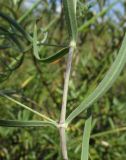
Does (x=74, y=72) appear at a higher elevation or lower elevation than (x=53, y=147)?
higher

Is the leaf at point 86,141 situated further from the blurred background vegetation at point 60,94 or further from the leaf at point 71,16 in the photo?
the blurred background vegetation at point 60,94

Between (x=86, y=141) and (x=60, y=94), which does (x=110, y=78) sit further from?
(x=60, y=94)

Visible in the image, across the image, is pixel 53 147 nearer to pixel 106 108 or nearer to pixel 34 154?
pixel 34 154

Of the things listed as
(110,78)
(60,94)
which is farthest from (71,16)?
(60,94)

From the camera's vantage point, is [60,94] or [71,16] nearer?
[71,16]

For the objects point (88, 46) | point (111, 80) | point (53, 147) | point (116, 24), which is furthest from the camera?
point (88, 46)

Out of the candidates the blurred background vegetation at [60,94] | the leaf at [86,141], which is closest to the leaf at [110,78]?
the leaf at [86,141]

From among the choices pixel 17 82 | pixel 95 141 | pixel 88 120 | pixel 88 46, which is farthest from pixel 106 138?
pixel 88 120

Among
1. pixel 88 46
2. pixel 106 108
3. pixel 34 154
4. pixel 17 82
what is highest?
pixel 88 46
